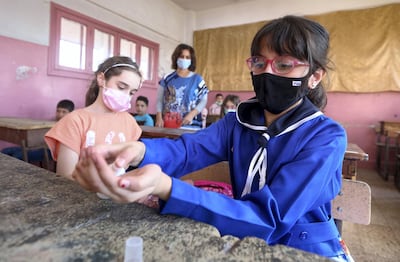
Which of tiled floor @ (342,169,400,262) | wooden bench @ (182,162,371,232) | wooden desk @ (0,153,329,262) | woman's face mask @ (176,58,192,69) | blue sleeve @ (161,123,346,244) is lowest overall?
tiled floor @ (342,169,400,262)

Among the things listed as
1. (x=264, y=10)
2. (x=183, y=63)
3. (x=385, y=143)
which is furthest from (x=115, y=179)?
(x=264, y=10)

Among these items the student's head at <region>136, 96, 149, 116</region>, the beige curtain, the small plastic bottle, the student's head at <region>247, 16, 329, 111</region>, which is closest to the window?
the student's head at <region>136, 96, 149, 116</region>

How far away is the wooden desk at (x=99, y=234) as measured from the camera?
1.40 ft

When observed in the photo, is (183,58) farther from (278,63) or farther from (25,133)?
(278,63)

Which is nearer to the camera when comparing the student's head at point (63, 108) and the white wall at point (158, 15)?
the white wall at point (158, 15)

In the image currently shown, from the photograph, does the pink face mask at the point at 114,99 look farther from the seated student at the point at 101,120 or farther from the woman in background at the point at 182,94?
the woman in background at the point at 182,94

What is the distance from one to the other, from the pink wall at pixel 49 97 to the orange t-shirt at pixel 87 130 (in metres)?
3.00

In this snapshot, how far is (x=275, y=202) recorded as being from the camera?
0.59m

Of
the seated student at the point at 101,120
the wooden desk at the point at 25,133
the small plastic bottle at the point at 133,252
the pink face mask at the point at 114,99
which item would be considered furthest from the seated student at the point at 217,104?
the small plastic bottle at the point at 133,252

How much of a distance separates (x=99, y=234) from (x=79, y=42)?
4.63 m

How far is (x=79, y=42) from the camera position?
4.44m

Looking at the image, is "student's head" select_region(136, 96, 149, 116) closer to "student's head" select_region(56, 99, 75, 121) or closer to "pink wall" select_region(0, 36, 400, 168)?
"pink wall" select_region(0, 36, 400, 168)

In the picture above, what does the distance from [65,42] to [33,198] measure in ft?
14.1

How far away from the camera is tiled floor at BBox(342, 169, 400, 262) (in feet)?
6.92
